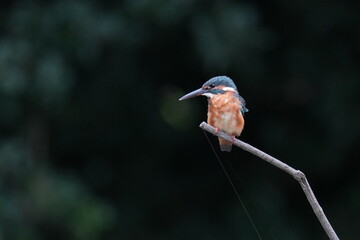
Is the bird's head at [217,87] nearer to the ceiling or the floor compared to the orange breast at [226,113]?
nearer to the ceiling

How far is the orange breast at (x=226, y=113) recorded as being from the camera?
1.76m

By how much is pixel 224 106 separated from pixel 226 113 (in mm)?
21

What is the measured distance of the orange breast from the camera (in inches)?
69.2

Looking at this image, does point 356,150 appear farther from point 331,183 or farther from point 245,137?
point 245,137

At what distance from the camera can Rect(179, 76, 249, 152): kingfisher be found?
174 centimetres

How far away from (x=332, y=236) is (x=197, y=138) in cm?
393

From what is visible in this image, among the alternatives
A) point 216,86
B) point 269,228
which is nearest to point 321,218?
point 216,86

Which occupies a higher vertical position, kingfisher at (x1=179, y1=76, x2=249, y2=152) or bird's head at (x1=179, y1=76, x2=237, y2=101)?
bird's head at (x1=179, y1=76, x2=237, y2=101)

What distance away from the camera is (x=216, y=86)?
5.74ft

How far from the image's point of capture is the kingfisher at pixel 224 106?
174 cm

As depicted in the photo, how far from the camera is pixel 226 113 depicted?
5.80 ft

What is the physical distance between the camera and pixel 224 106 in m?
1.78

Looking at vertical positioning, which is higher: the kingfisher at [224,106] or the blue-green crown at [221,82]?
the blue-green crown at [221,82]

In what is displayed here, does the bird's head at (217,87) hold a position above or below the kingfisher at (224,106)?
above
